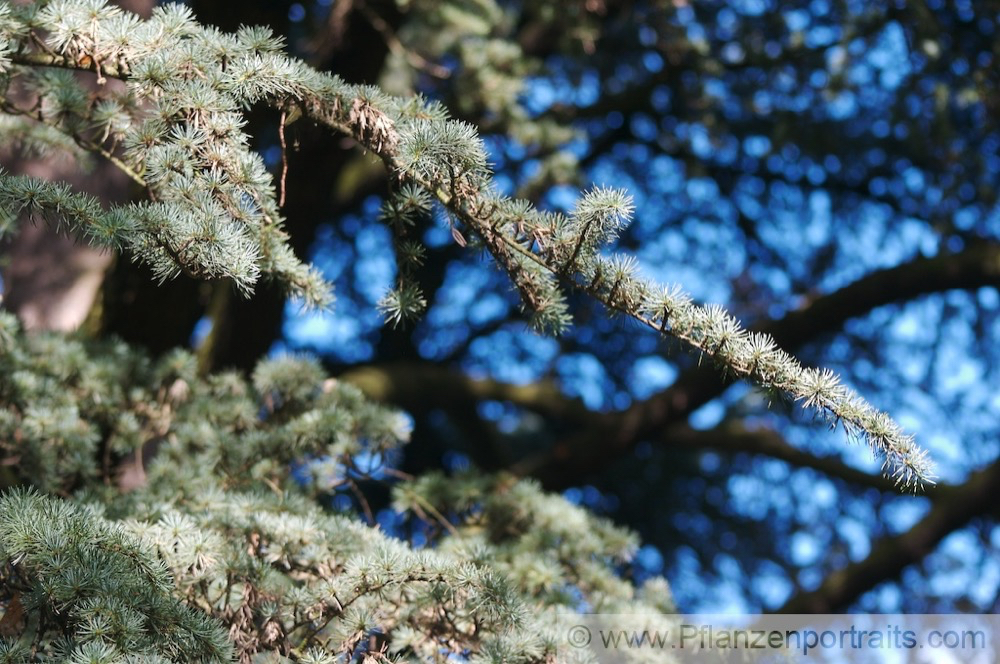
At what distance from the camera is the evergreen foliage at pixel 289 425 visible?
1.43m

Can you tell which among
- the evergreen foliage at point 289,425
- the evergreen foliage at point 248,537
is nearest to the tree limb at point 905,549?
the evergreen foliage at point 248,537

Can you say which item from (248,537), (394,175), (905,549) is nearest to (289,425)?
(248,537)

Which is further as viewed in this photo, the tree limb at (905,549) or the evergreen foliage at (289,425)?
the tree limb at (905,549)

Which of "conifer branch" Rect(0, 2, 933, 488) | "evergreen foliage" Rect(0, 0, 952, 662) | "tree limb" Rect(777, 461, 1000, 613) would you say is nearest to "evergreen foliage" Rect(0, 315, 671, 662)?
"evergreen foliage" Rect(0, 0, 952, 662)

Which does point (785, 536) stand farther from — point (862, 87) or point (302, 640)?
point (302, 640)

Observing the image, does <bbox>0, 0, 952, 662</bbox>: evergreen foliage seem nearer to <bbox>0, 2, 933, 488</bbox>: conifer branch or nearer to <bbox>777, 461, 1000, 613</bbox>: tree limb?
<bbox>0, 2, 933, 488</bbox>: conifer branch

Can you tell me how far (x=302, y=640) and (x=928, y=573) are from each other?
3699 millimetres

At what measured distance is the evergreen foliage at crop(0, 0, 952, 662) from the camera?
1.43 m

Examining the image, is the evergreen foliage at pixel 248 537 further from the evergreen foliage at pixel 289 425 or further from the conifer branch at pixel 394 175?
the conifer branch at pixel 394 175

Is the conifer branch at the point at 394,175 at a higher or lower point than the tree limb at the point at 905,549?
lower

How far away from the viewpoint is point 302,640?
1.72 metres

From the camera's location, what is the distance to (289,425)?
7.64 ft

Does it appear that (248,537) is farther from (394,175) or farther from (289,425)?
(394,175)

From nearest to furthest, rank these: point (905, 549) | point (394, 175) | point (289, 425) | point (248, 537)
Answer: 1. point (394, 175)
2. point (248, 537)
3. point (289, 425)
4. point (905, 549)
